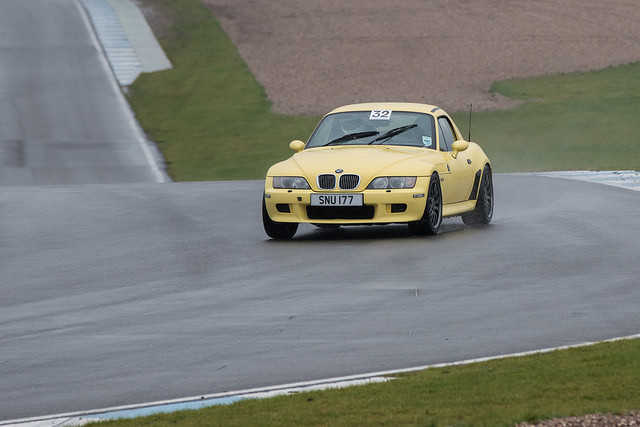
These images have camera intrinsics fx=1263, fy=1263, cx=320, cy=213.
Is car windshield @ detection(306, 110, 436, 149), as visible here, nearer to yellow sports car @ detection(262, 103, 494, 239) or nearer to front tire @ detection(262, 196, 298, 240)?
yellow sports car @ detection(262, 103, 494, 239)

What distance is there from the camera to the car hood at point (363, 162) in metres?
13.6

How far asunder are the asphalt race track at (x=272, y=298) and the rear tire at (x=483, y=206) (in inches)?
8.0

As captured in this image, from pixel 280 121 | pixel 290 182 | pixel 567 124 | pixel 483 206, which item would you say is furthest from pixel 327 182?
pixel 280 121

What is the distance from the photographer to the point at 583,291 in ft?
33.1

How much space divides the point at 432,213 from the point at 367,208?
32.6 inches

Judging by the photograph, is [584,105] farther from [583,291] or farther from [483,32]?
[583,291]

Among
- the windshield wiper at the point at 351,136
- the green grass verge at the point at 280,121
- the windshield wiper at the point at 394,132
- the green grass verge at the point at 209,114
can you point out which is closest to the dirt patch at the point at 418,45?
the green grass verge at the point at 209,114

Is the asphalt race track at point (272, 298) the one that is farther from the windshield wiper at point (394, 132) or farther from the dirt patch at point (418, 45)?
the dirt patch at point (418, 45)

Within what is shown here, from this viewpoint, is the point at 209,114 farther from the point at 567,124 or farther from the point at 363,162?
the point at 363,162

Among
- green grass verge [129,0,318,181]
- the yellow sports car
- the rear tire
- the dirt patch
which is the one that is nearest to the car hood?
the yellow sports car

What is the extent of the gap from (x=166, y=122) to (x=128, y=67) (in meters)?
8.29

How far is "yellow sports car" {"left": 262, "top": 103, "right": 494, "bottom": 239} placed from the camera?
1355 centimetres

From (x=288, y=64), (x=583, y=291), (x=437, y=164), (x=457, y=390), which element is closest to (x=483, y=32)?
(x=288, y=64)

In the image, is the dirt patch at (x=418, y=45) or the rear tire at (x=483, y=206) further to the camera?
the dirt patch at (x=418, y=45)
